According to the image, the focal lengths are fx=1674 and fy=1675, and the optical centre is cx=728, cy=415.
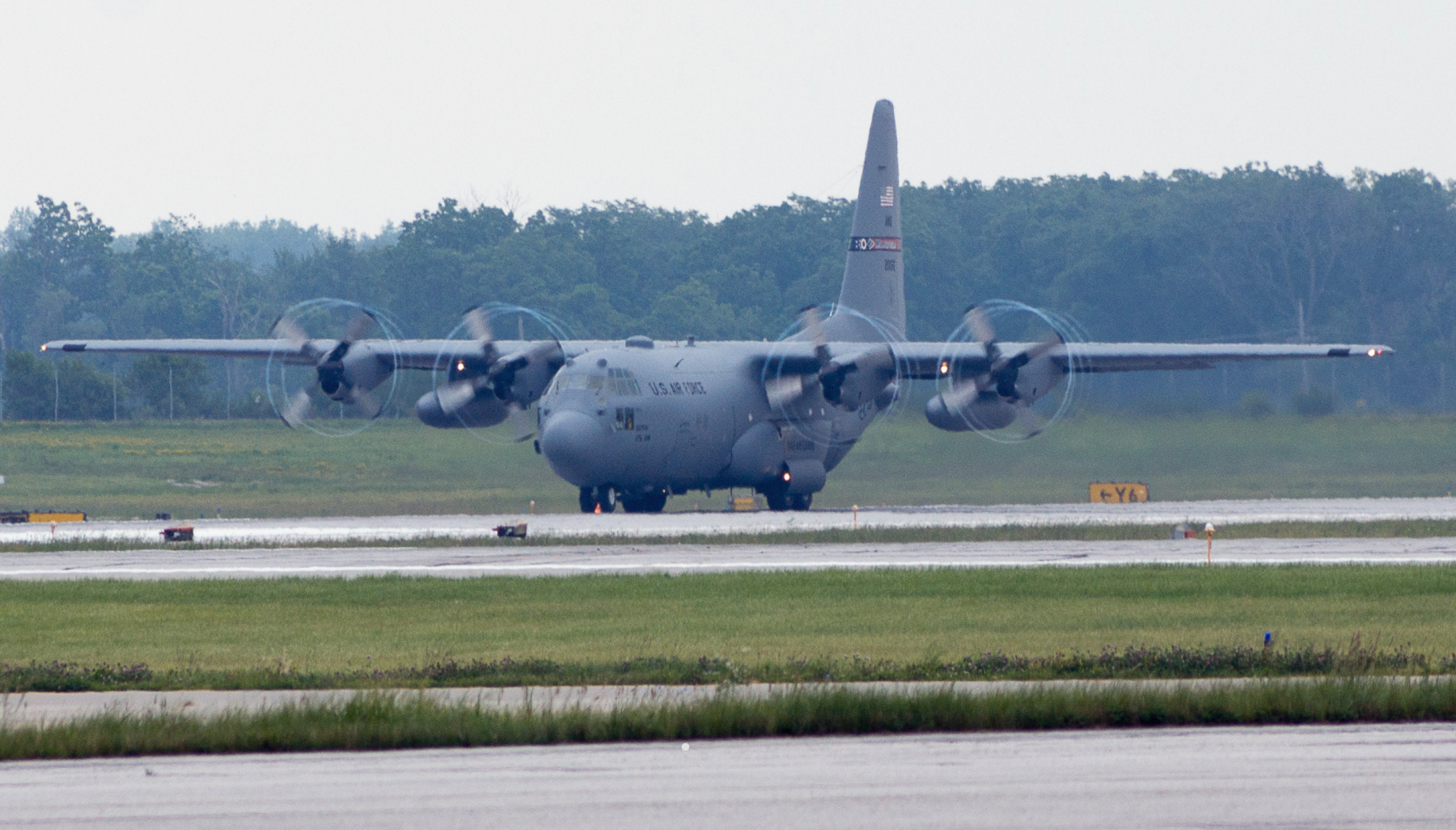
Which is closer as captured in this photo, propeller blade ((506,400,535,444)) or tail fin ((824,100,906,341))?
propeller blade ((506,400,535,444))

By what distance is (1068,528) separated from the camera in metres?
35.2

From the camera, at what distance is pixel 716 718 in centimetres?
1348

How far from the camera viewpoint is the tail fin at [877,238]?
4778 centimetres

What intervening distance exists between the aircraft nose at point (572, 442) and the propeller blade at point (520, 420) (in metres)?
5.67

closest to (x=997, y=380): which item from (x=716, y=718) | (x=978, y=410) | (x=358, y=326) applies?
(x=978, y=410)

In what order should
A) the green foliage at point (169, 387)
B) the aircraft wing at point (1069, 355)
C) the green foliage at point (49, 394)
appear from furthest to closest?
1. the green foliage at point (169, 387)
2. the green foliage at point (49, 394)
3. the aircraft wing at point (1069, 355)

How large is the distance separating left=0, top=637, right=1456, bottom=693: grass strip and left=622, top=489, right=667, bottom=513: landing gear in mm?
24976

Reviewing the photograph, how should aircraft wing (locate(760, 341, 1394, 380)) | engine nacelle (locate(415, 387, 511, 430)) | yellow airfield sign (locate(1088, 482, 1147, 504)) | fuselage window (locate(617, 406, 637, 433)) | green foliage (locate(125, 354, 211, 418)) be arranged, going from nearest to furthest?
fuselage window (locate(617, 406, 637, 433)), aircraft wing (locate(760, 341, 1394, 380)), engine nacelle (locate(415, 387, 511, 430)), yellow airfield sign (locate(1088, 482, 1147, 504)), green foliage (locate(125, 354, 211, 418))

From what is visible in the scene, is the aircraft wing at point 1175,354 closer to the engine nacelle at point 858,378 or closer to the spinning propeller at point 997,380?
the spinning propeller at point 997,380

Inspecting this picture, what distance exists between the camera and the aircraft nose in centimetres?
3788

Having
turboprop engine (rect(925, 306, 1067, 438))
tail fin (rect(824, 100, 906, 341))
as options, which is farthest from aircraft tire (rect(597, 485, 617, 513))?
tail fin (rect(824, 100, 906, 341))

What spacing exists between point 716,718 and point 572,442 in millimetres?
24675

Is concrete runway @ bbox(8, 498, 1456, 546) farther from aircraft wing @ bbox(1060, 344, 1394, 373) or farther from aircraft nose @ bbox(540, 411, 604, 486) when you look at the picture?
aircraft wing @ bbox(1060, 344, 1394, 373)

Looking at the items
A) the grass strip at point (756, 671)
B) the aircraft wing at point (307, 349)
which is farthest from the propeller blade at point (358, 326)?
the grass strip at point (756, 671)
